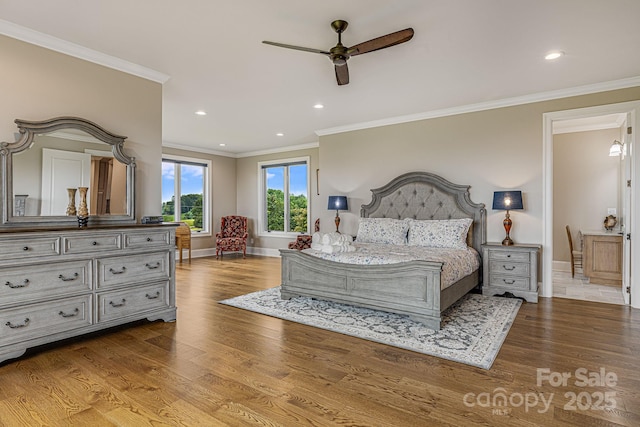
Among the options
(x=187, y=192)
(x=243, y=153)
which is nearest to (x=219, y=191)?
(x=187, y=192)

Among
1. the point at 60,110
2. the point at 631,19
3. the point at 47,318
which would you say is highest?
the point at 631,19

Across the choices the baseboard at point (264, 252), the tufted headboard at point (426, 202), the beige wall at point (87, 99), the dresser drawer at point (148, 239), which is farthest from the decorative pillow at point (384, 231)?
the baseboard at point (264, 252)

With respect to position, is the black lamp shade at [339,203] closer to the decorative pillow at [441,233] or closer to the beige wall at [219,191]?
the decorative pillow at [441,233]

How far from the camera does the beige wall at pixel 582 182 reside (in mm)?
5918

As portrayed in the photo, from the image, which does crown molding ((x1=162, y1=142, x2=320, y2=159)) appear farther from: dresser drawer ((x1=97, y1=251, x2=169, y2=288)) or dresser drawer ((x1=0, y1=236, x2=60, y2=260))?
dresser drawer ((x1=0, y1=236, x2=60, y2=260))

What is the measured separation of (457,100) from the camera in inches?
185

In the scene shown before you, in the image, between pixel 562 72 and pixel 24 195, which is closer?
pixel 24 195

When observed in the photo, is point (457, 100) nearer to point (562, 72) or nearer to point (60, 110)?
point (562, 72)

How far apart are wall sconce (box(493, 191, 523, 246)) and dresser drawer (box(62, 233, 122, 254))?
443cm

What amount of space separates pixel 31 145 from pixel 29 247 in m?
0.93

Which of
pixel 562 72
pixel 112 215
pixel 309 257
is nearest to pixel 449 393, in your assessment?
pixel 309 257

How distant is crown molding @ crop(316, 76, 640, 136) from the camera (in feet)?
13.3

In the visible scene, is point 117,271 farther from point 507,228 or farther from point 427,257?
point 507,228

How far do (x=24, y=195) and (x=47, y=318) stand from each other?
1.05m
